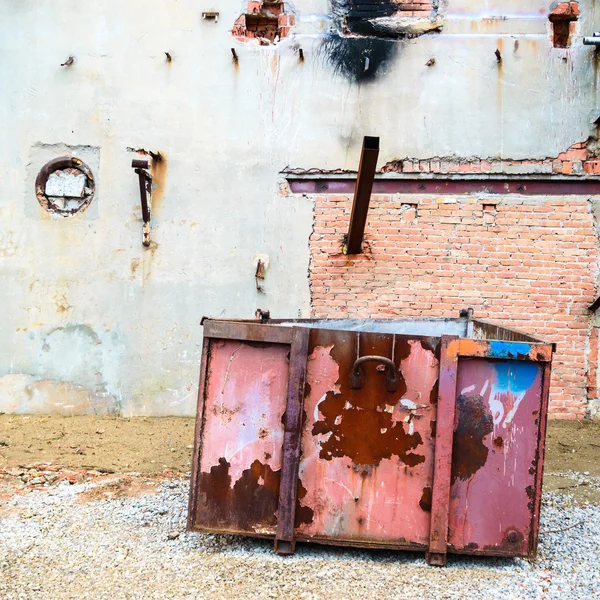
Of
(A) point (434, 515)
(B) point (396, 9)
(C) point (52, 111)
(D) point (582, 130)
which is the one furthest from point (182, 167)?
(A) point (434, 515)

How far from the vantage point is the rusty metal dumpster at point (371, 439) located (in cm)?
313

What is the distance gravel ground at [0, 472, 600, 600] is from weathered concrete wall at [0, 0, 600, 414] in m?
2.95

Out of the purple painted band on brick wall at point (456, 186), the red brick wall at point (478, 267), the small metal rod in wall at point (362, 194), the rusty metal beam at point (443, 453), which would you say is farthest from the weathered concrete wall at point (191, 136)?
the rusty metal beam at point (443, 453)

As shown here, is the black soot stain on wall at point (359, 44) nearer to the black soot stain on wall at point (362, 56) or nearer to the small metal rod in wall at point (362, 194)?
the black soot stain on wall at point (362, 56)

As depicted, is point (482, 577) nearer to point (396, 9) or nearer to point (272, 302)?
point (272, 302)

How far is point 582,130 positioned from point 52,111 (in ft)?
19.2

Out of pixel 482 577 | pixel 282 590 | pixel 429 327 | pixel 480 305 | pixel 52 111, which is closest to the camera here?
pixel 282 590

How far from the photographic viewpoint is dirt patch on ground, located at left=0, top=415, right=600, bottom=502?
534 cm

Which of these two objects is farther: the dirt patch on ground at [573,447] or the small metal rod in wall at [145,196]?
the small metal rod in wall at [145,196]

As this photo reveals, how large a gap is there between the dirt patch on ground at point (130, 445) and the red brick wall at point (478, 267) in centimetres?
54

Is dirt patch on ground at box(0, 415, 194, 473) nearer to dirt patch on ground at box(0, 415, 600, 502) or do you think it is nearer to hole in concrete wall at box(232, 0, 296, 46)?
dirt patch on ground at box(0, 415, 600, 502)

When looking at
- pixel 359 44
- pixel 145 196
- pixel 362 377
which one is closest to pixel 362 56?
pixel 359 44

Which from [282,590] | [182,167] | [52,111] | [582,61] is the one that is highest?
[582,61]

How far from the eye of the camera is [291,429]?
3.18 meters
